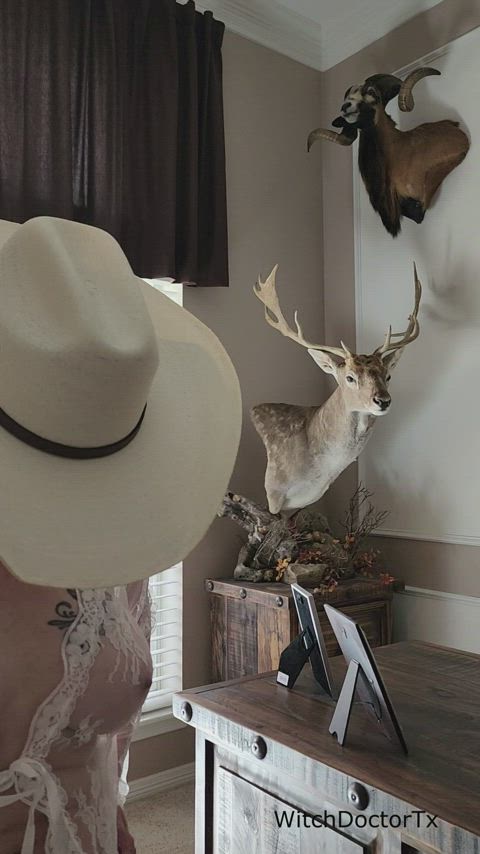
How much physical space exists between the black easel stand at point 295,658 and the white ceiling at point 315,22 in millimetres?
2723

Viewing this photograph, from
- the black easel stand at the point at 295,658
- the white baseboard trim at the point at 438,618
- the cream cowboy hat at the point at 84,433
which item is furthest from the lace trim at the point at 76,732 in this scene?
the white baseboard trim at the point at 438,618

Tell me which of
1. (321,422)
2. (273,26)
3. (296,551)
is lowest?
(296,551)

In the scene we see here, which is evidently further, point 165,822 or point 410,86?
point 410,86

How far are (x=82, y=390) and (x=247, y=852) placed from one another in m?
1.25

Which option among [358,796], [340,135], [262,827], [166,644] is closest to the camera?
[358,796]

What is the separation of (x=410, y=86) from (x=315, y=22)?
907mm

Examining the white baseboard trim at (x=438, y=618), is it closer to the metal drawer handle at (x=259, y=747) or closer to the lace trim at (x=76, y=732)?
the metal drawer handle at (x=259, y=747)

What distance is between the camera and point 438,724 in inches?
55.5

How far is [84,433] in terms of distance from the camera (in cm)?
80

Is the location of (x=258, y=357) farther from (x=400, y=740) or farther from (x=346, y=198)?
(x=400, y=740)

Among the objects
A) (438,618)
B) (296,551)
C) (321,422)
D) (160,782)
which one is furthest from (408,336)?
(160,782)

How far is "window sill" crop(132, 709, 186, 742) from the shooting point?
2.67 metres

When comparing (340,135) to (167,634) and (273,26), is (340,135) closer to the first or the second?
(273,26)

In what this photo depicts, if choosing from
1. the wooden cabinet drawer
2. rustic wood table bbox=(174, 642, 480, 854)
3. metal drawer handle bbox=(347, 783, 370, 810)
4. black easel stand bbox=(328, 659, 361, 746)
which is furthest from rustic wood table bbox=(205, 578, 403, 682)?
metal drawer handle bbox=(347, 783, 370, 810)
